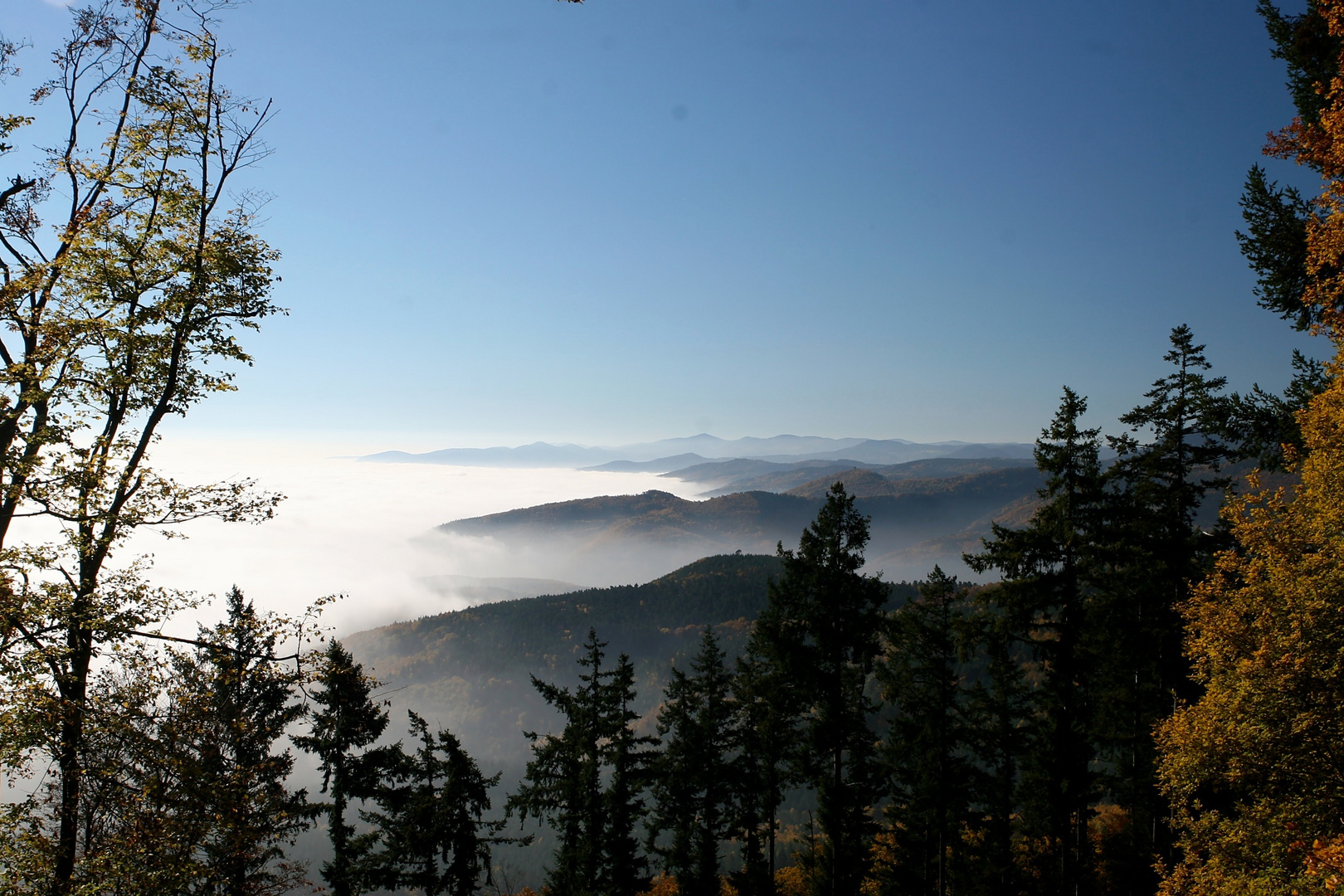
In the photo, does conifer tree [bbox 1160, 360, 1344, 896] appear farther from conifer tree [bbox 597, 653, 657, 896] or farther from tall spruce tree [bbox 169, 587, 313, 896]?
conifer tree [bbox 597, 653, 657, 896]

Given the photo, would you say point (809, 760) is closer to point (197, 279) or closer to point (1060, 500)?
point (1060, 500)

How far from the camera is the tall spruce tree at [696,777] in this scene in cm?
2073

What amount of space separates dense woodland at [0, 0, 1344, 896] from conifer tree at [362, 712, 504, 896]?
12 cm

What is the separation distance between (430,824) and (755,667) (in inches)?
458

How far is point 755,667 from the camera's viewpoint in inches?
821

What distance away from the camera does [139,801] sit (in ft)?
23.8

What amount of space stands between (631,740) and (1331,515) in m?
18.2

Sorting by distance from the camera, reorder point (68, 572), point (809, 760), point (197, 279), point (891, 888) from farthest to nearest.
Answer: point (891, 888) → point (809, 760) → point (197, 279) → point (68, 572)

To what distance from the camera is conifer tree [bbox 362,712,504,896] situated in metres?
18.7

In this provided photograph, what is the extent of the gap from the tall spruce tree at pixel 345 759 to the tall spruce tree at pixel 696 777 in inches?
365

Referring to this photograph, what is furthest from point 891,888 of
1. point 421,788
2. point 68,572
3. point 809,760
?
point 68,572

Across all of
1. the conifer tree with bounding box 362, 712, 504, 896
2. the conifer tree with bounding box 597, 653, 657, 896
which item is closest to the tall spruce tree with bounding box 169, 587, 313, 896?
the conifer tree with bounding box 362, 712, 504, 896

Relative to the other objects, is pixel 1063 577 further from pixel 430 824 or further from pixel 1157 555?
pixel 430 824

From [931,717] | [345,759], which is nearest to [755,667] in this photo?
[931,717]
